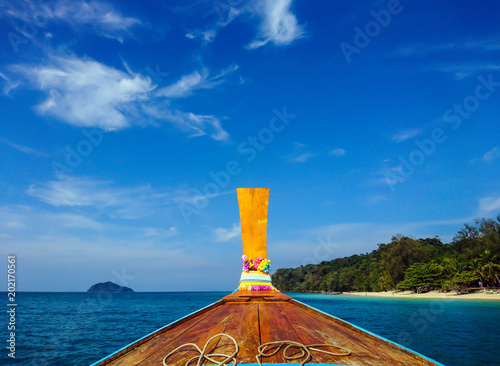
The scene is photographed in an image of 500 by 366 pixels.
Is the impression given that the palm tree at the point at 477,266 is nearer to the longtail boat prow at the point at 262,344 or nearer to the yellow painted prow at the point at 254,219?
the yellow painted prow at the point at 254,219

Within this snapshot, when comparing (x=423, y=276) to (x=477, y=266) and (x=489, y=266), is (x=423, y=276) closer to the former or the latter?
(x=477, y=266)

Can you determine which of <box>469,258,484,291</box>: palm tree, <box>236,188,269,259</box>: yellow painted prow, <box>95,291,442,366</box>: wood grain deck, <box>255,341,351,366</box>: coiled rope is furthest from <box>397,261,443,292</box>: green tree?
<box>255,341,351,366</box>: coiled rope

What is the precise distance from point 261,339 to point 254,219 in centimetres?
767

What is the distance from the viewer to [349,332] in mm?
2818

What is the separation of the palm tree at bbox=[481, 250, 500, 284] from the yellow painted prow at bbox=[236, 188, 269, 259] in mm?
34612

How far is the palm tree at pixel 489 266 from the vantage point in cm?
3192

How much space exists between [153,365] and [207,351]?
0.40 m

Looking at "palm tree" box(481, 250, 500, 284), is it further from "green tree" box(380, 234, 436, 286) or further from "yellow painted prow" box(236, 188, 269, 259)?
"yellow painted prow" box(236, 188, 269, 259)

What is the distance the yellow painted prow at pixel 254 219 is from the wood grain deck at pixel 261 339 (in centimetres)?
597

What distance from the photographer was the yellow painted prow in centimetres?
987

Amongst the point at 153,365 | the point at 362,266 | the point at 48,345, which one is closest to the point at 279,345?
the point at 153,365

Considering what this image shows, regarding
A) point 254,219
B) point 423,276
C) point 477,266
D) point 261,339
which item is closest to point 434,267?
point 423,276

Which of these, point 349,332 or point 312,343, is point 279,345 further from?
point 349,332

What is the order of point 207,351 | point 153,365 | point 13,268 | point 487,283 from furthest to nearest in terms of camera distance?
1. point 487,283
2. point 13,268
3. point 207,351
4. point 153,365
